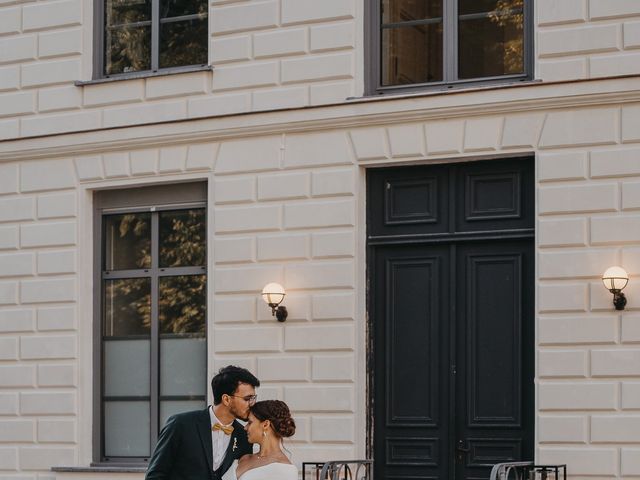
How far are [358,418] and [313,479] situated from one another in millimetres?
733

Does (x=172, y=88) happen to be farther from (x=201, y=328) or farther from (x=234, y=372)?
(x=234, y=372)

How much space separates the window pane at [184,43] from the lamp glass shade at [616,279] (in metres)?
5.15

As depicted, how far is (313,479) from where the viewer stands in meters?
15.5

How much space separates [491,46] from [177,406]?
5040mm

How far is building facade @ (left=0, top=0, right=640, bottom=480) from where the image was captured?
48.1 feet

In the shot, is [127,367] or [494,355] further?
[127,367]

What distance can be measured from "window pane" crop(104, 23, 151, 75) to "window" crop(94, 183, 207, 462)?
1.38 m

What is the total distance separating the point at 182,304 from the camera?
55.8 feet

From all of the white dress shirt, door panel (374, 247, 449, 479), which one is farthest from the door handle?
the white dress shirt

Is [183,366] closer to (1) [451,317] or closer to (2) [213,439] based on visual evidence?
(1) [451,317]

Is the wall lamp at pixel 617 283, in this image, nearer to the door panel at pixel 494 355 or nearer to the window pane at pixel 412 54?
the door panel at pixel 494 355

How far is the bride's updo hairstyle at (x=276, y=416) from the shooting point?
397 inches

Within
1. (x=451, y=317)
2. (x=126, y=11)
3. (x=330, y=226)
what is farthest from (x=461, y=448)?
(x=126, y=11)

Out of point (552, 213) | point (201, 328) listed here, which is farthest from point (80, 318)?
point (552, 213)
